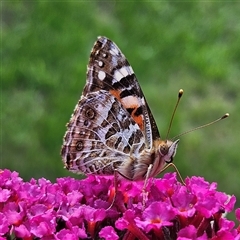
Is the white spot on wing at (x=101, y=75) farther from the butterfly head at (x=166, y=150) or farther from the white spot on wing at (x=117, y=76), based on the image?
the butterfly head at (x=166, y=150)

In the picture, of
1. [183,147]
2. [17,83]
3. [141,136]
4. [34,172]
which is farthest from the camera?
[17,83]

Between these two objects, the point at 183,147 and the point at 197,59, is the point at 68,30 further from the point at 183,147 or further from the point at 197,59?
the point at 183,147

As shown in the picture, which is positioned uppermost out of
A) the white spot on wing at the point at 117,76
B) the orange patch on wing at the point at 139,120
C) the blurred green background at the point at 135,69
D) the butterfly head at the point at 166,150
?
the blurred green background at the point at 135,69

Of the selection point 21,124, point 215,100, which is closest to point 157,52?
point 215,100

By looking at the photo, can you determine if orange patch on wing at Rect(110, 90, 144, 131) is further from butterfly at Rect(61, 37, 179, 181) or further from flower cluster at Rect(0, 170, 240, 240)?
flower cluster at Rect(0, 170, 240, 240)

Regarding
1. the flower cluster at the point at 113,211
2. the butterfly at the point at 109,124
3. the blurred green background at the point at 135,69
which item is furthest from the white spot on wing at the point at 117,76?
the blurred green background at the point at 135,69

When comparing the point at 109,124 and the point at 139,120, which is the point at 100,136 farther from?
the point at 139,120
